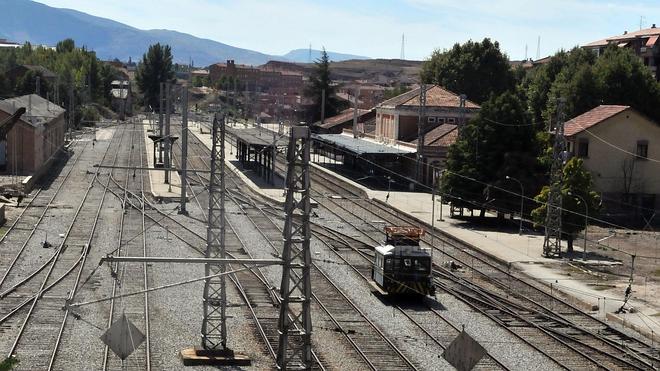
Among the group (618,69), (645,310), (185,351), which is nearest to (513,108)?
(645,310)

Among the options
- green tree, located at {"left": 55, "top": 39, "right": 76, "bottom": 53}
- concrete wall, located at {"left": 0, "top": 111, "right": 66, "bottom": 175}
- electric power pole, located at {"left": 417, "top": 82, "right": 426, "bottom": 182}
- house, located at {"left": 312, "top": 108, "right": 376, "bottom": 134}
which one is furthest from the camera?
green tree, located at {"left": 55, "top": 39, "right": 76, "bottom": 53}

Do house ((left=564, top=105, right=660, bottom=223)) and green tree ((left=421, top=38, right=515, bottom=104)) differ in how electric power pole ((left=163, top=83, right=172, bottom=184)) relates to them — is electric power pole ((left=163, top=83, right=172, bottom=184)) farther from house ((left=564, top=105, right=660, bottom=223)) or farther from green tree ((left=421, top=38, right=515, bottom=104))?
green tree ((left=421, top=38, right=515, bottom=104))

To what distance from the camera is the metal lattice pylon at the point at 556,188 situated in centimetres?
4084

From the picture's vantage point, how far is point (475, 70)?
103625 mm

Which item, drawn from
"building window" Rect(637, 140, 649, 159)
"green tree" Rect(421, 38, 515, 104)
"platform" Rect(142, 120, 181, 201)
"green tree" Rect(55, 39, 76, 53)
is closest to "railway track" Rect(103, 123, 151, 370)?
"platform" Rect(142, 120, 181, 201)

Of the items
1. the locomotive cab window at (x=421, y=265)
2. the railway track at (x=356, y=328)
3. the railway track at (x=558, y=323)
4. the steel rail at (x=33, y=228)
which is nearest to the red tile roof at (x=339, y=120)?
the steel rail at (x=33, y=228)

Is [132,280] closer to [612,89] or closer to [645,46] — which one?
[612,89]

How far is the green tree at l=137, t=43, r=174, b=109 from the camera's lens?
176 metres

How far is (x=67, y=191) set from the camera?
59.5m

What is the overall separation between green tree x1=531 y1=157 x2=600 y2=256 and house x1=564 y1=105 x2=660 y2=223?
13.5m

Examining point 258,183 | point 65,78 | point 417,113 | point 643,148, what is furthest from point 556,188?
→ point 65,78

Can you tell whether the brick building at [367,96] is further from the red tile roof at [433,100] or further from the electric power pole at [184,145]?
the electric power pole at [184,145]

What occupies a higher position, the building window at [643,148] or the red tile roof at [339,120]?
the building window at [643,148]

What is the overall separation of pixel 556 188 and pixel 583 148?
58.1ft
